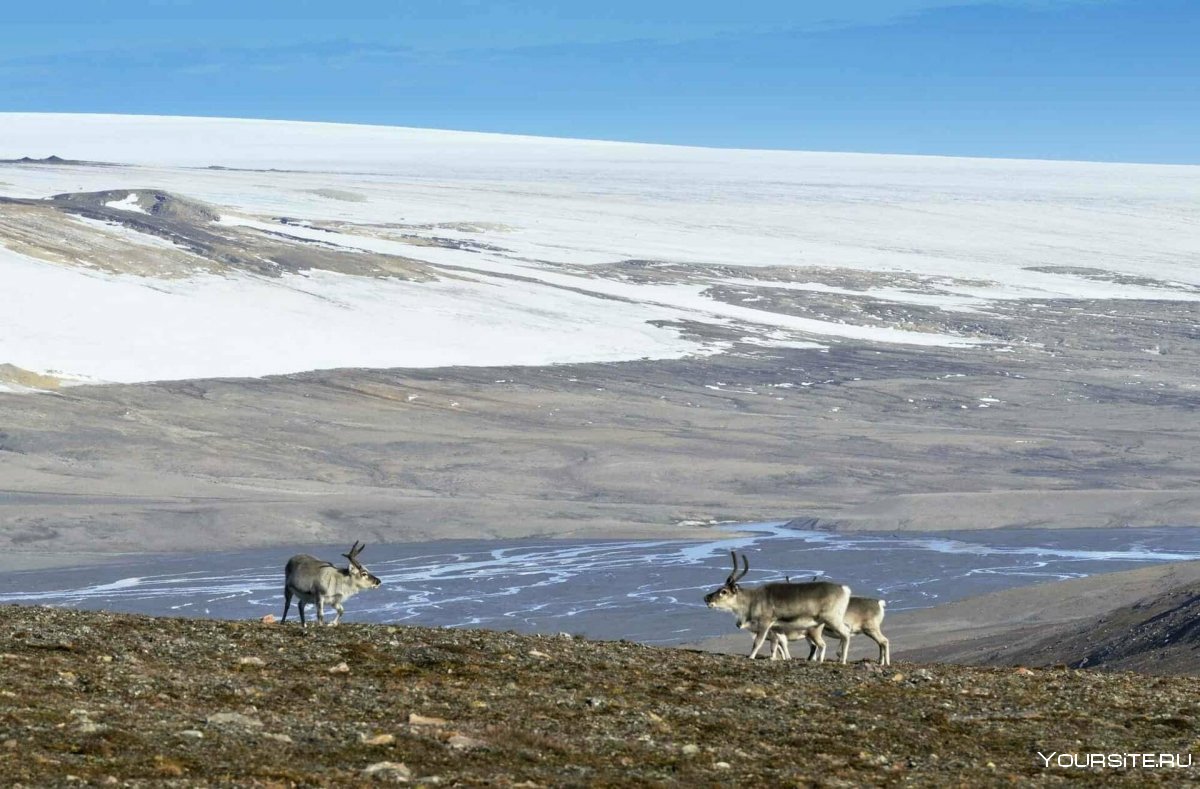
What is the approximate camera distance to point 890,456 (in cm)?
4272

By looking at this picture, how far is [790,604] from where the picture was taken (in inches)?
413

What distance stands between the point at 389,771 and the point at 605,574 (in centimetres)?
2300

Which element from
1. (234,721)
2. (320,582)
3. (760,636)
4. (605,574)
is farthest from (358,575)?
(605,574)

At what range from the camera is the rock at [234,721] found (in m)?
7.00

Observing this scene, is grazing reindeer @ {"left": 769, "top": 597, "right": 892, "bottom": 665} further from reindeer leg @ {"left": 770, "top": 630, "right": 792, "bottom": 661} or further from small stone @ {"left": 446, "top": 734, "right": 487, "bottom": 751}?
small stone @ {"left": 446, "top": 734, "right": 487, "bottom": 751}

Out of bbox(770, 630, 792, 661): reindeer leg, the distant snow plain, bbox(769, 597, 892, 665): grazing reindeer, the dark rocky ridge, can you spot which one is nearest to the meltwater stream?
bbox(769, 597, 892, 665): grazing reindeer

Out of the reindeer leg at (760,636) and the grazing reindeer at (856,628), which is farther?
the grazing reindeer at (856,628)

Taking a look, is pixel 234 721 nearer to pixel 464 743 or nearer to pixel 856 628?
pixel 464 743

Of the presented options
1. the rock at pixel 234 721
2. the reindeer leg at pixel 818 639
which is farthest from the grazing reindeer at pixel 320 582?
the rock at pixel 234 721

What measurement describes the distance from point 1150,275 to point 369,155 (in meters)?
64.2

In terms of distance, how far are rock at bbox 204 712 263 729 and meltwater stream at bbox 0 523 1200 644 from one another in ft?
51.9

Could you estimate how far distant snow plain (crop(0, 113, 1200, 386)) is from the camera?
175 feet

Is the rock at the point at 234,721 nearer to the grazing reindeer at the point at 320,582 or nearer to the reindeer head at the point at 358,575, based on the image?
the grazing reindeer at the point at 320,582

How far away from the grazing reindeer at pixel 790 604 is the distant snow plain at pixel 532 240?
125ft
